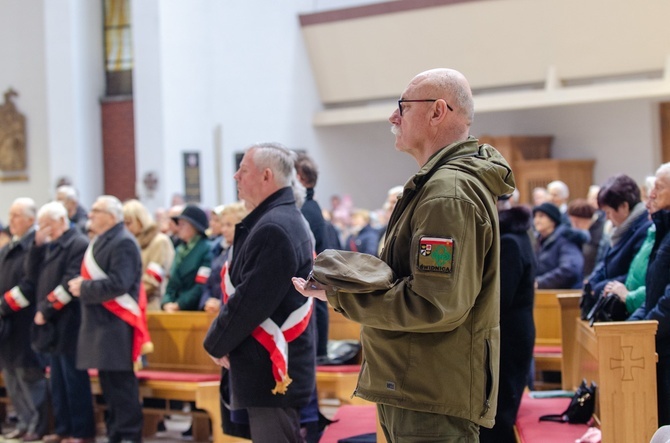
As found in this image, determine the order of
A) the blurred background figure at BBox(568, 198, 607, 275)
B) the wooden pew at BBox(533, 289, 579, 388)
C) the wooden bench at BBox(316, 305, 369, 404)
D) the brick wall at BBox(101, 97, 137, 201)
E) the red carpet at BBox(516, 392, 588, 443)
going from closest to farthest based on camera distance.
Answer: the red carpet at BBox(516, 392, 588, 443) < the wooden bench at BBox(316, 305, 369, 404) < the wooden pew at BBox(533, 289, 579, 388) < the blurred background figure at BBox(568, 198, 607, 275) < the brick wall at BBox(101, 97, 137, 201)

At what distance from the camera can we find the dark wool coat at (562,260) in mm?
6699

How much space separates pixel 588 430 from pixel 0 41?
13729mm

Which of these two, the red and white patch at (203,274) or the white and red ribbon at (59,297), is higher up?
the red and white patch at (203,274)

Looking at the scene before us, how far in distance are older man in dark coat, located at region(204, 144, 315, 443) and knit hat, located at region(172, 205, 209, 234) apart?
2.78 m

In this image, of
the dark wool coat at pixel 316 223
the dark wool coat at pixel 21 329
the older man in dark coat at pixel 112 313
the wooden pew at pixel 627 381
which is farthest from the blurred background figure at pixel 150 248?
the wooden pew at pixel 627 381

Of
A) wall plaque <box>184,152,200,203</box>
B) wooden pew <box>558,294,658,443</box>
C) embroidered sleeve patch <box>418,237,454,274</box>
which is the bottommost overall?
wooden pew <box>558,294,658,443</box>

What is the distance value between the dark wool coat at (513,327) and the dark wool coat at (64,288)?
3354 mm

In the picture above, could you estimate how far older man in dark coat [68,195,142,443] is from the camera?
5.77 metres

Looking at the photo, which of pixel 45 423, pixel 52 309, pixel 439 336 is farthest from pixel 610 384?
pixel 45 423

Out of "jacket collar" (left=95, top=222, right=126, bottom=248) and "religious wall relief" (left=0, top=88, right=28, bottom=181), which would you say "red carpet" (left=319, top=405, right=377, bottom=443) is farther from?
"religious wall relief" (left=0, top=88, right=28, bottom=181)

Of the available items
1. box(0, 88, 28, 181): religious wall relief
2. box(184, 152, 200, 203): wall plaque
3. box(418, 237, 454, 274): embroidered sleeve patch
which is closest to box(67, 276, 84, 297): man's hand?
box(418, 237, 454, 274): embroidered sleeve patch

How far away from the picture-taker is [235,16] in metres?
14.2

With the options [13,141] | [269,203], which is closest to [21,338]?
[269,203]

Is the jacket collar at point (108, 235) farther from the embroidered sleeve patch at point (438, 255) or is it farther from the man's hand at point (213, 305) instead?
the embroidered sleeve patch at point (438, 255)
